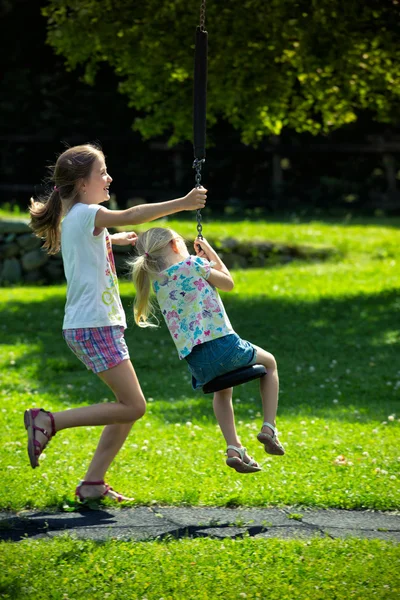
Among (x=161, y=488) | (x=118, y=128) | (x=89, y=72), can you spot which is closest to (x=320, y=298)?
(x=89, y=72)

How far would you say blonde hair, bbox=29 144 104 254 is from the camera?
5395mm

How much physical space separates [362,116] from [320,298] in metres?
11.6

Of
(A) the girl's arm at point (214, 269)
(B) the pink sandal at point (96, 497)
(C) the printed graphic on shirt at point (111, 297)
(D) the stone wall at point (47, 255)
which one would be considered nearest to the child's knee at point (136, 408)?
(C) the printed graphic on shirt at point (111, 297)

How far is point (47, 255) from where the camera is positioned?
16.5m

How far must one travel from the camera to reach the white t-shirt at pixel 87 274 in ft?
17.3

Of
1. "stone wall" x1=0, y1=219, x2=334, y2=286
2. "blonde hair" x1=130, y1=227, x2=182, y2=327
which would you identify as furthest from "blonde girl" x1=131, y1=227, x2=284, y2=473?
"stone wall" x1=0, y1=219, x2=334, y2=286

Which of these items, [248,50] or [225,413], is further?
[248,50]

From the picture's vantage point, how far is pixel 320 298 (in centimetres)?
1365

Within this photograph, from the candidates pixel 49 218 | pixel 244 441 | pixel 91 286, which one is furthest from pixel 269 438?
pixel 244 441

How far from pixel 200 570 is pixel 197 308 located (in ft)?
4.62

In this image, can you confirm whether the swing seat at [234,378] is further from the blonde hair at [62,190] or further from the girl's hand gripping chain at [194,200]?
the blonde hair at [62,190]

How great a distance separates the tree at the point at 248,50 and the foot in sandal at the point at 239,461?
8.35 m

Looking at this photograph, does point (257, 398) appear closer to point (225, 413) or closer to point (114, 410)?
point (225, 413)

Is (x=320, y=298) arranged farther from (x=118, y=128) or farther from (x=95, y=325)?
(x=118, y=128)
